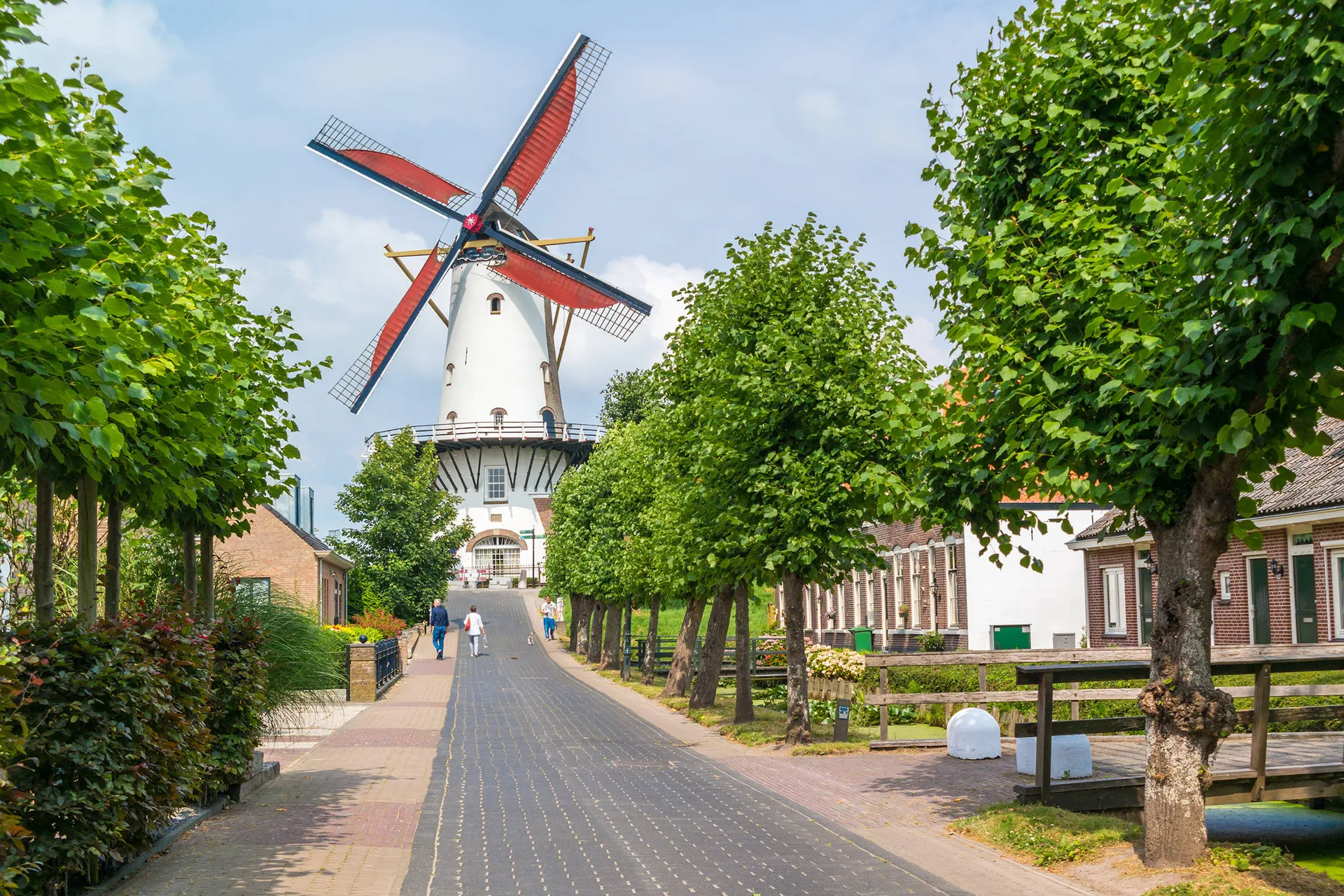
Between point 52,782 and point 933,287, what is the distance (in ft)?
27.7

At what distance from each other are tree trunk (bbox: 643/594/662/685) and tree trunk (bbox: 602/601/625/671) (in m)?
4.91

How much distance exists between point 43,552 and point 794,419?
37.4 ft

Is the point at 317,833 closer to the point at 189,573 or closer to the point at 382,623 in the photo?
the point at 189,573

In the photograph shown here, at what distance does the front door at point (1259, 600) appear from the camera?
22188mm

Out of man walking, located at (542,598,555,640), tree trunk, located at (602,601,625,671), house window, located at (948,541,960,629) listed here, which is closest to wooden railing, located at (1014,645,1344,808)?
house window, located at (948,541,960,629)

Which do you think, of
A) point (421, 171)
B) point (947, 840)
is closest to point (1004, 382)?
point (947, 840)

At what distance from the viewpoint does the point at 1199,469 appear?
9.05 m

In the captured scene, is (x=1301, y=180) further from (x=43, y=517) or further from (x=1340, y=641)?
(x=1340, y=641)

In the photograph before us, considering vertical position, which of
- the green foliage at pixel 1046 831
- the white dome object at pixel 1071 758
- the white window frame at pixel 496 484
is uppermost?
the white window frame at pixel 496 484

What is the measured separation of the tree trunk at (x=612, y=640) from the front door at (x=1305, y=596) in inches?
959

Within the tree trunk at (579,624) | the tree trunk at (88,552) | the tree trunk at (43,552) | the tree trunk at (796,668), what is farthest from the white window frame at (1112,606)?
the tree trunk at (579,624)

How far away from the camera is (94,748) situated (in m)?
7.52

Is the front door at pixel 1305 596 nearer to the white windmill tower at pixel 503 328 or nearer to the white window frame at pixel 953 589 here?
the white window frame at pixel 953 589

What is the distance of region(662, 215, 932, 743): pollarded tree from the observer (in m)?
17.9
